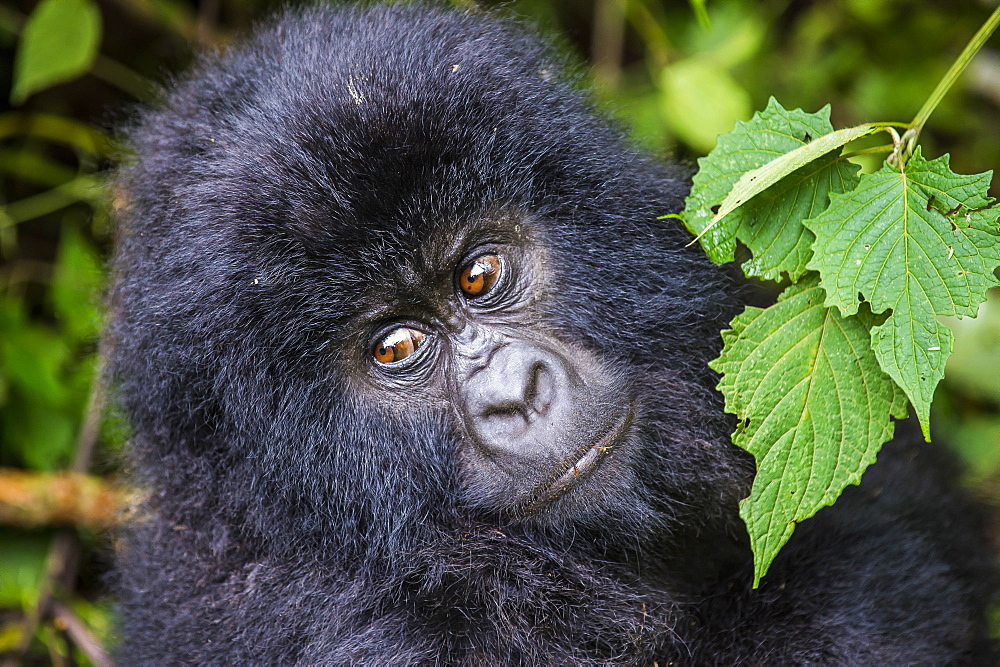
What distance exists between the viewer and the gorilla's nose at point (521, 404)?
205 centimetres

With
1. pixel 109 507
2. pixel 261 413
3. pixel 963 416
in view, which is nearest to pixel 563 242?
pixel 261 413

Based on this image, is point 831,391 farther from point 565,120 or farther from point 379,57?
point 379,57

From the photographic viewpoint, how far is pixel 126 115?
3602mm

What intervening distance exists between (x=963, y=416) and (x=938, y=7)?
2.11 m

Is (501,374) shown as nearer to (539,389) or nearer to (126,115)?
(539,389)

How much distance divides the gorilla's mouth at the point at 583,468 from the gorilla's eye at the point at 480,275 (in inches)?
17.7

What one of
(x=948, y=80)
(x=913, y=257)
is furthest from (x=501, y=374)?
(x=948, y=80)

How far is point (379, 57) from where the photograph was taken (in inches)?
87.6

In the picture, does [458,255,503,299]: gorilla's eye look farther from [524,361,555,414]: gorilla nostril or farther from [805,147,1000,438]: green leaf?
[805,147,1000,438]: green leaf

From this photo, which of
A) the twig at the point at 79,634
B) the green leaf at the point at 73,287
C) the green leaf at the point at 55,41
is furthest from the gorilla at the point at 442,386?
the green leaf at the point at 73,287

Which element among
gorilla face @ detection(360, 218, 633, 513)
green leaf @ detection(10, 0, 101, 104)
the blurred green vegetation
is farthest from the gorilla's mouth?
green leaf @ detection(10, 0, 101, 104)

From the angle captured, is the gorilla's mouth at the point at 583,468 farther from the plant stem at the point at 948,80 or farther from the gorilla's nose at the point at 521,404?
the plant stem at the point at 948,80

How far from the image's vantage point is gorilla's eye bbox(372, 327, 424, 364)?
2213 mm

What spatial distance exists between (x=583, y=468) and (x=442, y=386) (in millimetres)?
386
